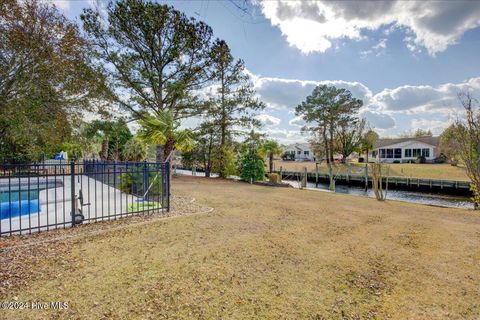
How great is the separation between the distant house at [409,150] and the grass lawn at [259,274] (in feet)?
129

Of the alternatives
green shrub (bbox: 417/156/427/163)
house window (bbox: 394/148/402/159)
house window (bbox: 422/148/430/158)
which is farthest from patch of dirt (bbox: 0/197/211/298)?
house window (bbox: 394/148/402/159)

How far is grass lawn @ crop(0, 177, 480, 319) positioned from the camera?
2.78 metres

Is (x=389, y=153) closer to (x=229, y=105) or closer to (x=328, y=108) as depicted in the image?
(x=328, y=108)

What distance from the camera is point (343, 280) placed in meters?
3.45

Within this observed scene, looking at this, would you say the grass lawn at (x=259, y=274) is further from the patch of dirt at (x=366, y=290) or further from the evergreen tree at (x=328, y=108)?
the evergreen tree at (x=328, y=108)

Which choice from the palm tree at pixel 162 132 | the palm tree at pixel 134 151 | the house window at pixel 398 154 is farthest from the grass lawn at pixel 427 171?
the palm tree at pixel 162 132

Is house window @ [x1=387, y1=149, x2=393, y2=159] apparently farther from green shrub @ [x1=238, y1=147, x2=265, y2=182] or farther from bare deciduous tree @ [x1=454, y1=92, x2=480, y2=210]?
bare deciduous tree @ [x1=454, y1=92, x2=480, y2=210]

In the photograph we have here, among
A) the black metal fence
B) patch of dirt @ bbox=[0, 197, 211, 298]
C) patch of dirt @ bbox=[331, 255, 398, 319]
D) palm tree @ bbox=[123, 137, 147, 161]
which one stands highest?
palm tree @ bbox=[123, 137, 147, 161]

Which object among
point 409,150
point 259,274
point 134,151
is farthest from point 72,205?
point 409,150

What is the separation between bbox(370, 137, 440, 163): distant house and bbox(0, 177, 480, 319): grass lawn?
129 ft

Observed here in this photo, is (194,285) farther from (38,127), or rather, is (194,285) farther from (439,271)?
(38,127)

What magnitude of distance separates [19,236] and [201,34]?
16297mm

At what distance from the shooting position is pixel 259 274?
139 inches

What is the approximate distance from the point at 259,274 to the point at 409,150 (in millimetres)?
49204
